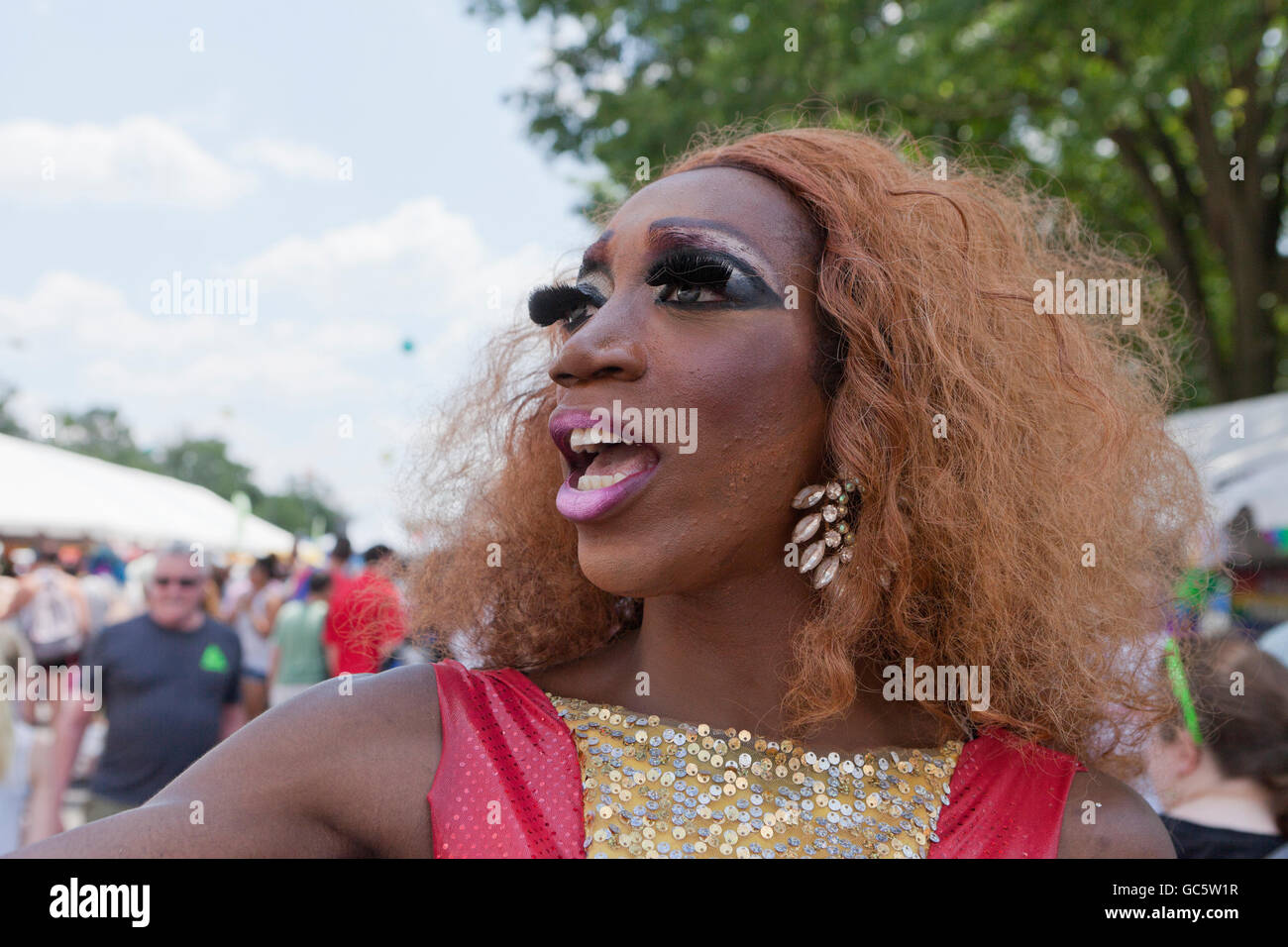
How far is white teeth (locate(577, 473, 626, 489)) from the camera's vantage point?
1.72 m

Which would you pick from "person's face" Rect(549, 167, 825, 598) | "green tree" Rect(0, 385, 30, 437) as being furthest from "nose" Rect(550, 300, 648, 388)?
"green tree" Rect(0, 385, 30, 437)

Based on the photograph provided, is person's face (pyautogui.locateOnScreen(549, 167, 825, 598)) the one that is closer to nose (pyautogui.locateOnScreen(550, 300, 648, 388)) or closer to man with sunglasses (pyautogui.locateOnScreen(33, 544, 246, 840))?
nose (pyautogui.locateOnScreen(550, 300, 648, 388))

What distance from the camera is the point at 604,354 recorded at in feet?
5.65

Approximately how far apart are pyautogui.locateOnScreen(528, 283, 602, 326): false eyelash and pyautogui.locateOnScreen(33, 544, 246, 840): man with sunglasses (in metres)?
3.13

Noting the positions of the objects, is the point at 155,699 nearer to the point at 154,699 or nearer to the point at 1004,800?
the point at 154,699

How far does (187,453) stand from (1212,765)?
3158 inches

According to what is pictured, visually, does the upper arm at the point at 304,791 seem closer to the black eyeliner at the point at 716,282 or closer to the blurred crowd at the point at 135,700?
the black eyeliner at the point at 716,282

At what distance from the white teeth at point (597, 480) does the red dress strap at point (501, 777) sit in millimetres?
403

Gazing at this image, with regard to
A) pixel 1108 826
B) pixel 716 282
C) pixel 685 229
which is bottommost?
pixel 1108 826

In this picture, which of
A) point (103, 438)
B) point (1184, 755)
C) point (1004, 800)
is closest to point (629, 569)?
point (1004, 800)

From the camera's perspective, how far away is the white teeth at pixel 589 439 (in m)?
1.71

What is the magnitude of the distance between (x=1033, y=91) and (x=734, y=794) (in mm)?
10044
